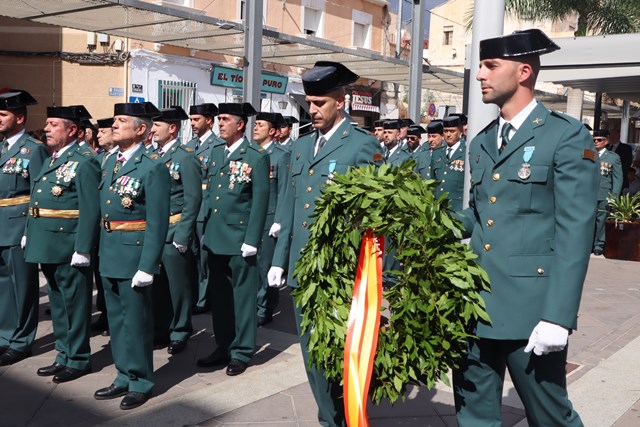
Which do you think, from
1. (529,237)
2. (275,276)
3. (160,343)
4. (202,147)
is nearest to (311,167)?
(275,276)

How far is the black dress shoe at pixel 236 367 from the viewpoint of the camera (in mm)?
5594

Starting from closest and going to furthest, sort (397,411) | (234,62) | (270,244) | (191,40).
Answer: (397,411), (270,244), (191,40), (234,62)

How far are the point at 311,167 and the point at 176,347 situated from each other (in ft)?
9.21

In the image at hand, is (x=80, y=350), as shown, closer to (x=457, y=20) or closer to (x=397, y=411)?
(x=397, y=411)

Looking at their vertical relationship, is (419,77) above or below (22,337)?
above

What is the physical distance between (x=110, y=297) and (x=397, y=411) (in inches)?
82.0

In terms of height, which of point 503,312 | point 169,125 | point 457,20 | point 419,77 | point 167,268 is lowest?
point 167,268

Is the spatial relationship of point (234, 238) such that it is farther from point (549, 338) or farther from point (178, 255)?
point (549, 338)

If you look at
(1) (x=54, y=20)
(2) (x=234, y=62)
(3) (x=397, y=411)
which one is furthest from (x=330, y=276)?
(2) (x=234, y=62)

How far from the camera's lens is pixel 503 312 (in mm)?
3125

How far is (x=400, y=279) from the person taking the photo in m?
3.17

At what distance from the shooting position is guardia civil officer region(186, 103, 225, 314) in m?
7.17

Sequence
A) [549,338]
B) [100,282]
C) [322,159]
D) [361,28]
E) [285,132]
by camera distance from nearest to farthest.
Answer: [549,338] → [322,159] → [100,282] → [285,132] → [361,28]

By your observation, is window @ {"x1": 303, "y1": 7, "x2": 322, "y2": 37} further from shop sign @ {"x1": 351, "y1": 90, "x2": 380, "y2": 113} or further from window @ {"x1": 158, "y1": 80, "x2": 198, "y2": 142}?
window @ {"x1": 158, "y1": 80, "x2": 198, "y2": 142}
